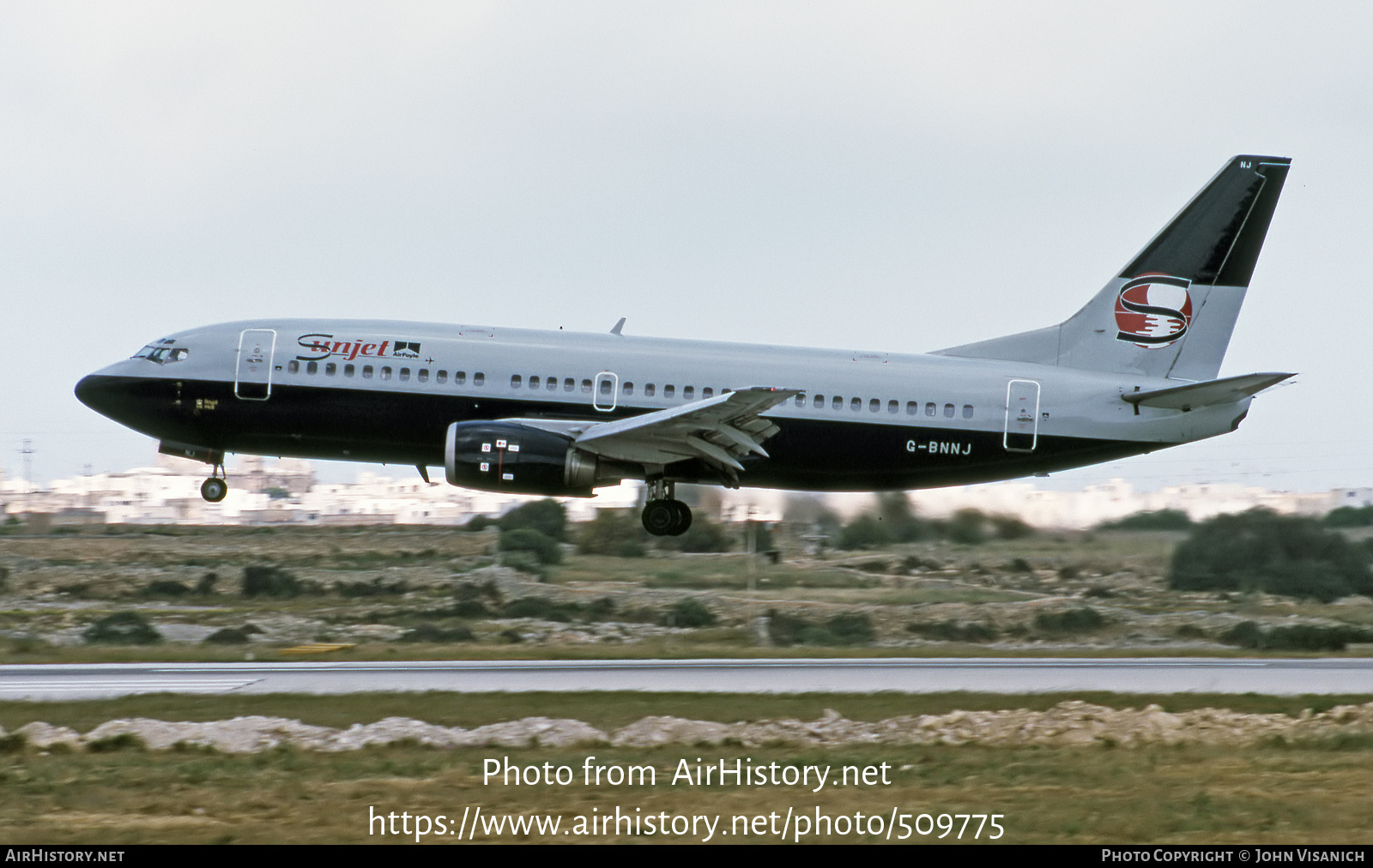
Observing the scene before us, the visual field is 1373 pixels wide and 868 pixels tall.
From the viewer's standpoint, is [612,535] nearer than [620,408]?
No

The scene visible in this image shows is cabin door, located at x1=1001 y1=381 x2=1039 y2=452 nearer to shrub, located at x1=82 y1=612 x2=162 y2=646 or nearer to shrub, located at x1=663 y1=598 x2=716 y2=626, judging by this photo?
shrub, located at x1=663 y1=598 x2=716 y2=626

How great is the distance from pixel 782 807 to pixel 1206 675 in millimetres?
15839

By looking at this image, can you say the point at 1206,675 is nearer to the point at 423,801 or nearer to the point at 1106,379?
the point at 1106,379

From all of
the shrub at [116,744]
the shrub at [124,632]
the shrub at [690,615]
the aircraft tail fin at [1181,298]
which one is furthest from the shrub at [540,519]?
the shrub at [116,744]

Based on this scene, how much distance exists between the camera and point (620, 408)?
29.7 m

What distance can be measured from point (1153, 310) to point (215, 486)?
2111cm

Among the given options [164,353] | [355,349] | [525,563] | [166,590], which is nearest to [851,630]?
[355,349]

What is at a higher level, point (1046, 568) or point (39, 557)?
point (1046, 568)

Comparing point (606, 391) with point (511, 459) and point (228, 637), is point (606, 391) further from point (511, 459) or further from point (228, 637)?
point (228, 637)

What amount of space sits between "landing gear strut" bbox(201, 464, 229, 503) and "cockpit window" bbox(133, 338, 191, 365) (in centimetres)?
259

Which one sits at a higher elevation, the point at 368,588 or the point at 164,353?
the point at 164,353

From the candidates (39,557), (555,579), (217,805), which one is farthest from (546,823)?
(39,557)

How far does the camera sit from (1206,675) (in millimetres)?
30234

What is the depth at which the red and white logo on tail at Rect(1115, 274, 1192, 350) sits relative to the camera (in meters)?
32.8
